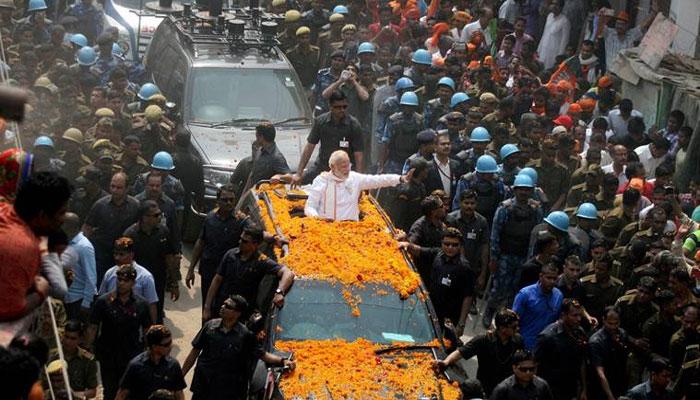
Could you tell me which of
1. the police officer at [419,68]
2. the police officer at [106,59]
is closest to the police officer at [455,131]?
the police officer at [419,68]

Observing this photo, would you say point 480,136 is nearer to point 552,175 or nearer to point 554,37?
point 552,175

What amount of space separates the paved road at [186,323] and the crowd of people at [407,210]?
0.27 m

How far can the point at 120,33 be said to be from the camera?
25.1 m

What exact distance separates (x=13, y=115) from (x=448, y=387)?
5416mm

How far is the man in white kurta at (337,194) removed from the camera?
48.0 feet

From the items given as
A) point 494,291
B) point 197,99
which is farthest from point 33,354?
point 197,99

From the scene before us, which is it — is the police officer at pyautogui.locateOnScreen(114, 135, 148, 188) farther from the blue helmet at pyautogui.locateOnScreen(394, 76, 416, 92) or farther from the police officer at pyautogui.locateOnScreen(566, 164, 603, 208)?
the police officer at pyautogui.locateOnScreen(566, 164, 603, 208)

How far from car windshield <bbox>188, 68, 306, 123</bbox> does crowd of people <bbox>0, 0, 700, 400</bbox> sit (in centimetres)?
58

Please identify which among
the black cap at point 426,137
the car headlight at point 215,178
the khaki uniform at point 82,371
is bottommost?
the khaki uniform at point 82,371

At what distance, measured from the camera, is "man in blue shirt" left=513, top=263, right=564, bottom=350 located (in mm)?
13977

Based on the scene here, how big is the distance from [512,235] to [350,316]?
384 cm

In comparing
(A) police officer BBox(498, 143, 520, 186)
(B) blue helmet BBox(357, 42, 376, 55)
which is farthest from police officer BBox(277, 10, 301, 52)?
(A) police officer BBox(498, 143, 520, 186)

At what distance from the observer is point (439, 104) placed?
65.7 feet

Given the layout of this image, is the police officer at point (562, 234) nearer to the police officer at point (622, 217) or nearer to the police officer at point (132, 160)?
the police officer at point (622, 217)
